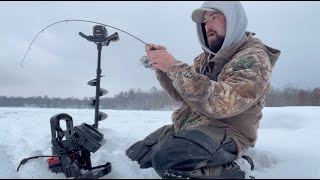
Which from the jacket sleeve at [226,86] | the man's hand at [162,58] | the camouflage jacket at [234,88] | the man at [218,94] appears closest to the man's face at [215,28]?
the man at [218,94]

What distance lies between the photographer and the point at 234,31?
9.14 ft

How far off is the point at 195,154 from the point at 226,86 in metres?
0.54

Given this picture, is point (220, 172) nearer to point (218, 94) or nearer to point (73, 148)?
point (218, 94)

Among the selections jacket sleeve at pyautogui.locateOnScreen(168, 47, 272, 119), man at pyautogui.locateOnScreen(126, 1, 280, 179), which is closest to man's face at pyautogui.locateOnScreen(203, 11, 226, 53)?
man at pyautogui.locateOnScreen(126, 1, 280, 179)

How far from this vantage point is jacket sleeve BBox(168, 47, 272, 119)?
2346mm

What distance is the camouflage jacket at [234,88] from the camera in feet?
7.73

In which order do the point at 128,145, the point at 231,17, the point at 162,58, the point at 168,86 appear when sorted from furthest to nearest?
the point at 128,145, the point at 168,86, the point at 231,17, the point at 162,58

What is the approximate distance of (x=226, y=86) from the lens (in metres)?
2.36

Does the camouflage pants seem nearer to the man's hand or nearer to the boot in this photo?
the boot

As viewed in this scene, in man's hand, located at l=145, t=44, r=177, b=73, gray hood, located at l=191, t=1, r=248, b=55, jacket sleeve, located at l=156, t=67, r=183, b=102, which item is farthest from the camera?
jacket sleeve, located at l=156, t=67, r=183, b=102

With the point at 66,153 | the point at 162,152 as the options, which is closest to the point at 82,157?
the point at 66,153

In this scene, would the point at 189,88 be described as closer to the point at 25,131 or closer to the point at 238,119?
the point at 238,119

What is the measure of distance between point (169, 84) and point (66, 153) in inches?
43.9

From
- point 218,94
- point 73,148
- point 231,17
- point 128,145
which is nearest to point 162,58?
point 218,94
